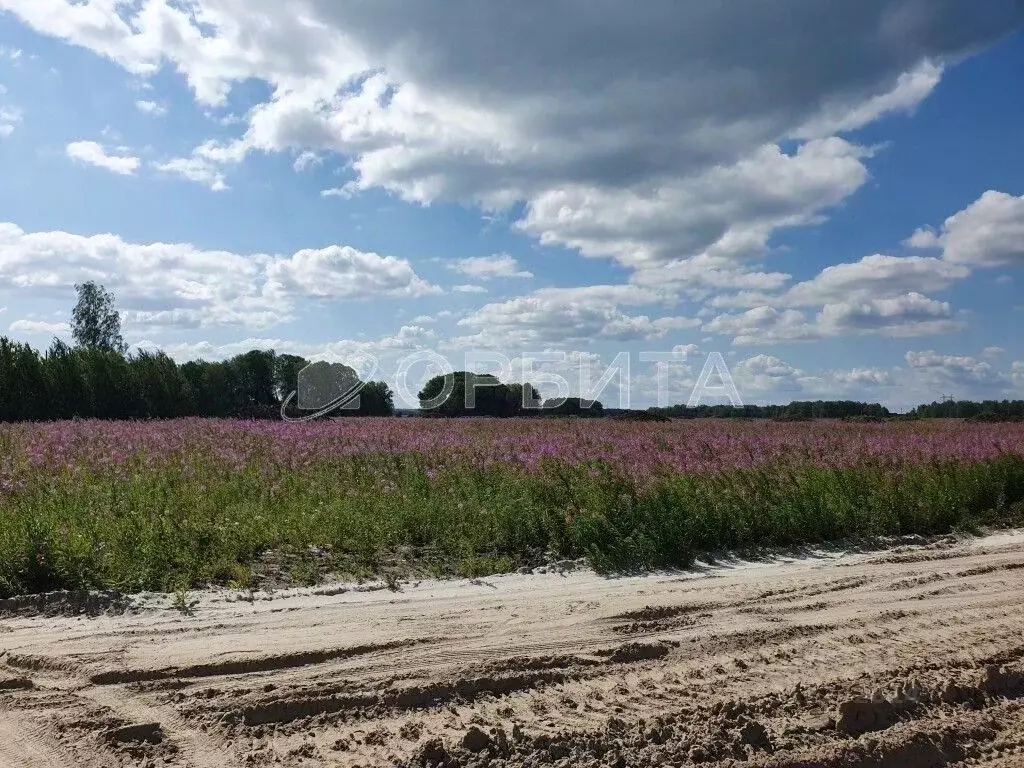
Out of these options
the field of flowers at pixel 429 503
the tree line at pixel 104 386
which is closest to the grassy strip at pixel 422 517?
the field of flowers at pixel 429 503

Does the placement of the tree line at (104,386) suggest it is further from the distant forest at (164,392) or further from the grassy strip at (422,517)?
the grassy strip at (422,517)

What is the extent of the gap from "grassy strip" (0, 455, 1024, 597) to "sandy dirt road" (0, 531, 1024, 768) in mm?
890

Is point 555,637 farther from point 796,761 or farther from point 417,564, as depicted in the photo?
point 417,564

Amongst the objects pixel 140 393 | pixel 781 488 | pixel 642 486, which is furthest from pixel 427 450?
pixel 140 393

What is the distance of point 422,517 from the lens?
8398 mm

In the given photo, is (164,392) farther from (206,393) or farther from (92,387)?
(206,393)

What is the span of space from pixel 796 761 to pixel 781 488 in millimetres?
7417

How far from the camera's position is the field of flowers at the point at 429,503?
6930 mm

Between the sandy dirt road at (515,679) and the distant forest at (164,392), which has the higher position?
A: the distant forest at (164,392)

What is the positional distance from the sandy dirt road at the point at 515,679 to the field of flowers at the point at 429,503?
0.90 metres

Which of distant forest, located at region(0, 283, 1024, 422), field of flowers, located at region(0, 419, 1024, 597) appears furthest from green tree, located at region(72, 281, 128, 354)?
field of flowers, located at region(0, 419, 1024, 597)

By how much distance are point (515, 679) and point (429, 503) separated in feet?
15.8

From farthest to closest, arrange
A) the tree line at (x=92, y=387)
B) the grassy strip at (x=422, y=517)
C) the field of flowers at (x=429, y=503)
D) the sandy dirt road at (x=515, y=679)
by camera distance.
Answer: the tree line at (x=92, y=387) → the field of flowers at (x=429, y=503) → the grassy strip at (x=422, y=517) → the sandy dirt road at (x=515, y=679)

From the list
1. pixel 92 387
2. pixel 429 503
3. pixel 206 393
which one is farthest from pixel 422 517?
pixel 206 393
